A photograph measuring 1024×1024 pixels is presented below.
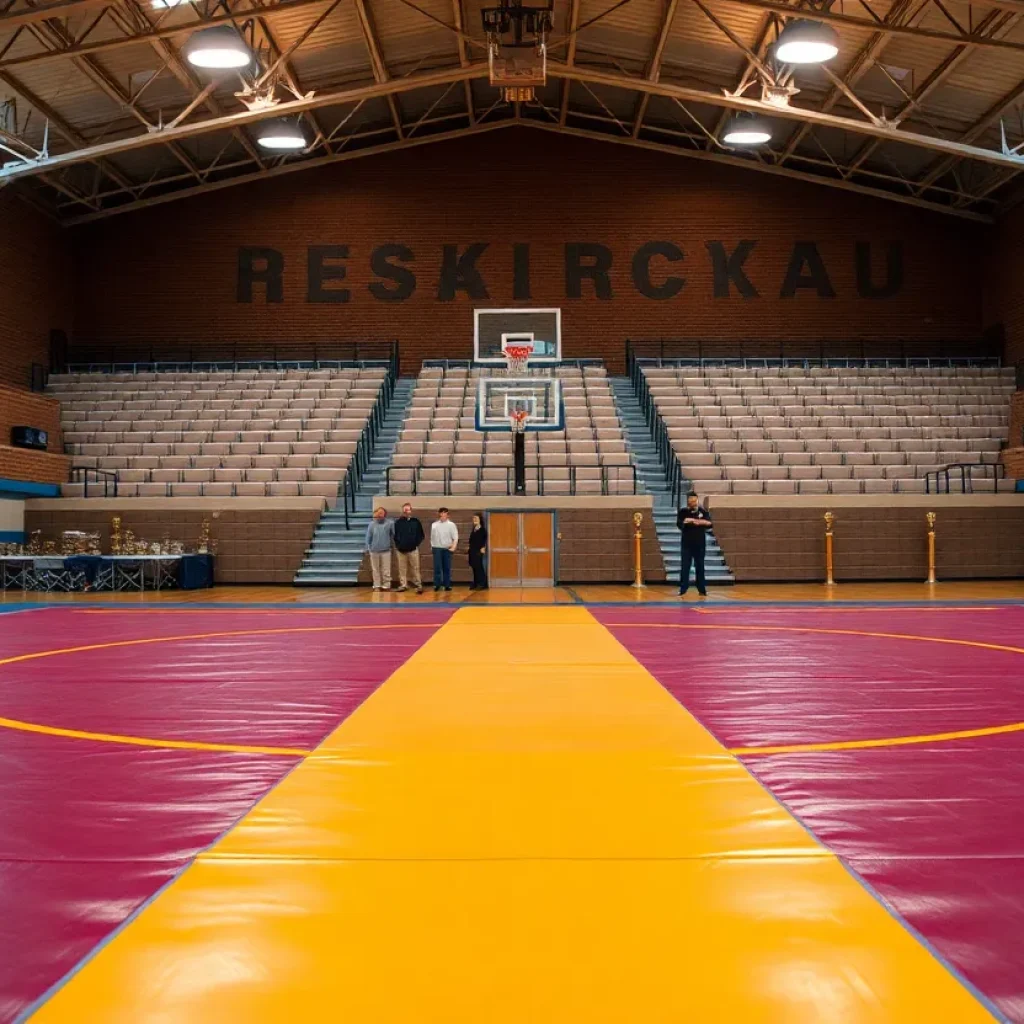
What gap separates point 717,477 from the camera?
21562 millimetres

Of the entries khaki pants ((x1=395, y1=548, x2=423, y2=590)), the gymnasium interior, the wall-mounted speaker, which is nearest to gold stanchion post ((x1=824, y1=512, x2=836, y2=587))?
the gymnasium interior

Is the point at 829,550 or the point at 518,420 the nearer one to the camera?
the point at 829,550

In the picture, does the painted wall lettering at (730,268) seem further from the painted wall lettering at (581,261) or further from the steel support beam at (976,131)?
the steel support beam at (976,131)

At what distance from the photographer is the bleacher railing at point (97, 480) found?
21531 mm

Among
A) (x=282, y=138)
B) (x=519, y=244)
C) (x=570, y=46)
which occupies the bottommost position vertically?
(x=519, y=244)

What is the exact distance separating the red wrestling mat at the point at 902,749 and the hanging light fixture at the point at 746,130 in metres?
16.2

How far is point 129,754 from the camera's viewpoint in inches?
183

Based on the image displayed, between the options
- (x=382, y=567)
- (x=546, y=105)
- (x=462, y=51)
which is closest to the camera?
(x=382, y=567)

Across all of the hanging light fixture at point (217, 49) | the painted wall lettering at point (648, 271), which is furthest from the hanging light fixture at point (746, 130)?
the hanging light fixture at point (217, 49)

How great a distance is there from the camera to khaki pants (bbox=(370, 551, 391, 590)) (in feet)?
58.5

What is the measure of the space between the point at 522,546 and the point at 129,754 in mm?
15276

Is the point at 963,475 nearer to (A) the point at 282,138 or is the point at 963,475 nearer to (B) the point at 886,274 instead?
(B) the point at 886,274

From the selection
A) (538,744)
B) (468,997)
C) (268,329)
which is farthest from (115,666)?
(268,329)

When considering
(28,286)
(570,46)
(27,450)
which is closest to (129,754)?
(27,450)
